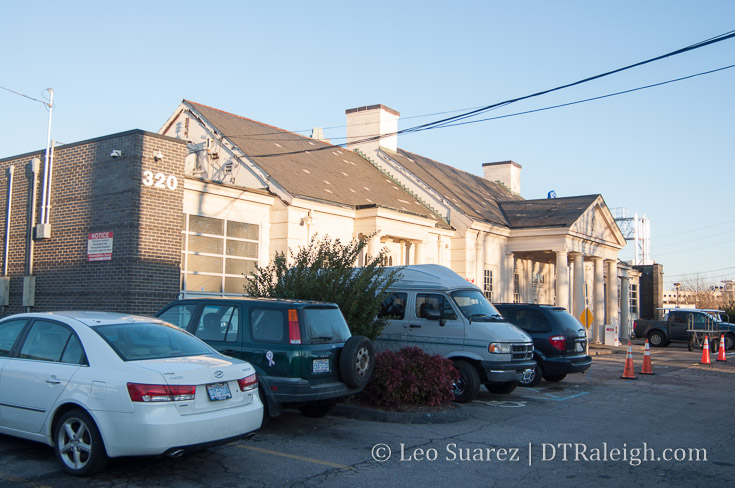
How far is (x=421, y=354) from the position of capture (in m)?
10.5

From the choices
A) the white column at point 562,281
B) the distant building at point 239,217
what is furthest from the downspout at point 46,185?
the white column at point 562,281

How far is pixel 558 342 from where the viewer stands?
14172 mm

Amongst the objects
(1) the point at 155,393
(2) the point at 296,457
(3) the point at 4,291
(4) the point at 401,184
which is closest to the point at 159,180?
(3) the point at 4,291

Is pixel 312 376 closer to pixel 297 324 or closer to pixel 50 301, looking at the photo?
pixel 297 324

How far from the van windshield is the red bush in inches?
75.8

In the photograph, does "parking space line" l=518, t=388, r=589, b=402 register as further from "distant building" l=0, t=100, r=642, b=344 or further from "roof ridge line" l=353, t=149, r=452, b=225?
"roof ridge line" l=353, t=149, r=452, b=225

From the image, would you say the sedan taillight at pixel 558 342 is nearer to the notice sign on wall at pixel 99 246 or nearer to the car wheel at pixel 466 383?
the car wheel at pixel 466 383

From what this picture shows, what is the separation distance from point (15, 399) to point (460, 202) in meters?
22.6

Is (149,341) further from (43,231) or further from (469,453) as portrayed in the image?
(43,231)

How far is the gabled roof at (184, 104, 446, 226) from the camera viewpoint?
20.5 m

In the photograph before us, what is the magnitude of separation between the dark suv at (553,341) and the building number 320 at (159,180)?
8.12m

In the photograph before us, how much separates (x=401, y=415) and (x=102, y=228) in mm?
8159

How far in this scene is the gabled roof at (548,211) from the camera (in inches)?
1082

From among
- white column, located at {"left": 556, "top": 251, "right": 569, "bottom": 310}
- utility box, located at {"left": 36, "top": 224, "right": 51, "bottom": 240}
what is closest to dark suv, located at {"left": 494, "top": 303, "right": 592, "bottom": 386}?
utility box, located at {"left": 36, "top": 224, "right": 51, "bottom": 240}
